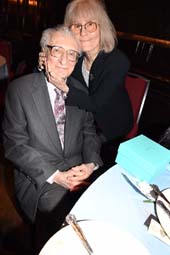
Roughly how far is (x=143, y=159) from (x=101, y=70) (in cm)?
88

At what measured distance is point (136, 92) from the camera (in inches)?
76.9

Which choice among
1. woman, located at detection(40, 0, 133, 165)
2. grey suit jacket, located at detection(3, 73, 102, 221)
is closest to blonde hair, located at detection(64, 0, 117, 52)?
woman, located at detection(40, 0, 133, 165)

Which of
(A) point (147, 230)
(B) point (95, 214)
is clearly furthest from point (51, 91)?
(A) point (147, 230)

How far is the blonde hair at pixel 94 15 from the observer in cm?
164

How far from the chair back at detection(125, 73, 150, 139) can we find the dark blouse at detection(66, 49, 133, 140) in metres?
0.10

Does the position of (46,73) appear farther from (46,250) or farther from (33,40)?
(33,40)

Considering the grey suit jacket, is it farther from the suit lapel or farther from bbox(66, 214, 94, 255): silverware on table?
bbox(66, 214, 94, 255): silverware on table

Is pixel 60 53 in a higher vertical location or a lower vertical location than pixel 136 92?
higher

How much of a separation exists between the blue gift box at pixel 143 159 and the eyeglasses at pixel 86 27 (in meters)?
0.91

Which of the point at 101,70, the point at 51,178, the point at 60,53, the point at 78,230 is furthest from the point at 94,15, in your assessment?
the point at 78,230

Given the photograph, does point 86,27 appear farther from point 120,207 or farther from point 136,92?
point 120,207

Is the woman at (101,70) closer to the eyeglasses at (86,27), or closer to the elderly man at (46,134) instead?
the eyeglasses at (86,27)

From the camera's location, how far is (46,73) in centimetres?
139

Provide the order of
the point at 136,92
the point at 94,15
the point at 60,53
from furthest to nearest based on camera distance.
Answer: the point at 136,92, the point at 94,15, the point at 60,53
